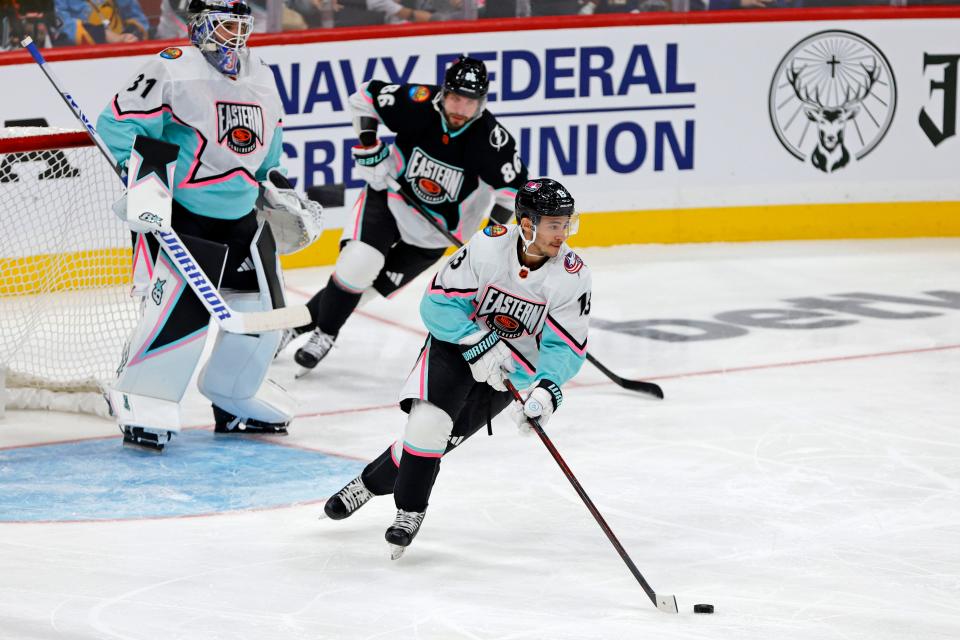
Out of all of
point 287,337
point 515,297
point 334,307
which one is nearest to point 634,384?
point 334,307

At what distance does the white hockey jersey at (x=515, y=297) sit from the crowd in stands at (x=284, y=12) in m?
3.58

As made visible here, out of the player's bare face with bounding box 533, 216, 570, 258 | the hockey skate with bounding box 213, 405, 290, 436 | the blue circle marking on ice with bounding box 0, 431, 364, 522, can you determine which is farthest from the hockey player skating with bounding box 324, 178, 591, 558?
the hockey skate with bounding box 213, 405, 290, 436

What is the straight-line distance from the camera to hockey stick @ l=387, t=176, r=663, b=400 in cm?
525

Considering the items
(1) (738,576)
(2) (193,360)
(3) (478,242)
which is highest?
(3) (478,242)

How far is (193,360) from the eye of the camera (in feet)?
14.9

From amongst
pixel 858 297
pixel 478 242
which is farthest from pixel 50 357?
pixel 858 297

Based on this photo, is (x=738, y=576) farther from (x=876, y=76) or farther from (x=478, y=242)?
(x=876, y=76)

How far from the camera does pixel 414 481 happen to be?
3529mm

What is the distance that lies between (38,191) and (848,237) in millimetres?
4666

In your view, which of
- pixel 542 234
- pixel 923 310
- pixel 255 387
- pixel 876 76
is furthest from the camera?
pixel 876 76

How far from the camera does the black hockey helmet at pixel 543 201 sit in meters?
3.39

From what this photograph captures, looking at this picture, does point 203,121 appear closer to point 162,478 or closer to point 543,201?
point 162,478

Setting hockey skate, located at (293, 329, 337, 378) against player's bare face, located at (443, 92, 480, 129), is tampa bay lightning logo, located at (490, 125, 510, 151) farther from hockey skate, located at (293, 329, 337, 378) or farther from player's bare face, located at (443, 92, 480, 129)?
hockey skate, located at (293, 329, 337, 378)

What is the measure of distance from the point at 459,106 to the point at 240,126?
881mm
